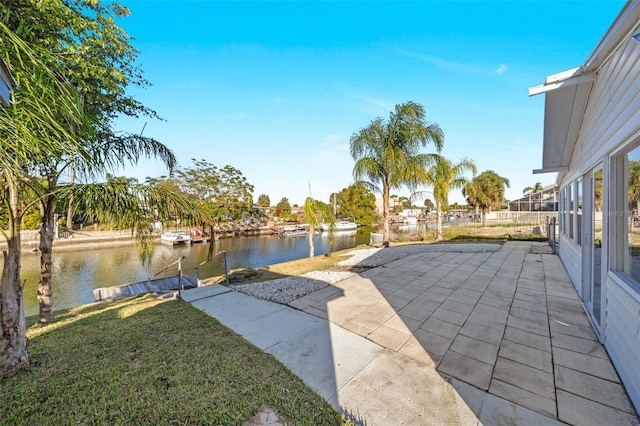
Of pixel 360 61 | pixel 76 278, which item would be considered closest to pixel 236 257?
pixel 76 278

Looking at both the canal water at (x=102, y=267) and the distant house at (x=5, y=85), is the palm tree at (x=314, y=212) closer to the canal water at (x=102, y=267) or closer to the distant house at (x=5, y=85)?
the canal water at (x=102, y=267)

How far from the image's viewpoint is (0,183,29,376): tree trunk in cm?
221

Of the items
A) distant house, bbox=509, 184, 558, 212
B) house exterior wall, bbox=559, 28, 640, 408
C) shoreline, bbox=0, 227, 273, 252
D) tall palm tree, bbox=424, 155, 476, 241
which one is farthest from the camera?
distant house, bbox=509, 184, 558, 212

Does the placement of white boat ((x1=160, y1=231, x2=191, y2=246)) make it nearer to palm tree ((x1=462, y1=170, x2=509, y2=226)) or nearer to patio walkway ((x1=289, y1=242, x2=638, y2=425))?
patio walkway ((x1=289, y1=242, x2=638, y2=425))

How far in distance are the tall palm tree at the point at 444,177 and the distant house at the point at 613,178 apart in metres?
6.72

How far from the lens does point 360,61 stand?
915 cm

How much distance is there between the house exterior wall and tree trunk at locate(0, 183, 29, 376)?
205 inches

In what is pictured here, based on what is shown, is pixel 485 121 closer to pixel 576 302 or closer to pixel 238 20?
pixel 576 302

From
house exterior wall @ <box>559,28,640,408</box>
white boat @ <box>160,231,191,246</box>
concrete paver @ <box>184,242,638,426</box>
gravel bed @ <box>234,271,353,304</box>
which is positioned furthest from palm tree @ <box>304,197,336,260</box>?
white boat @ <box>160,231,191,246</box>

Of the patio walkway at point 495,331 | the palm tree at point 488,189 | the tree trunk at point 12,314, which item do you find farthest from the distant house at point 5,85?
the palm tree at point 488,189

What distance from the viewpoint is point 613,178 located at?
236 cm

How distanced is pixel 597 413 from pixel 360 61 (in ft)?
34.4

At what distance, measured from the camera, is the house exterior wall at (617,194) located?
1.83 m

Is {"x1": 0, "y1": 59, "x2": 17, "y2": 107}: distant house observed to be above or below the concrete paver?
above
